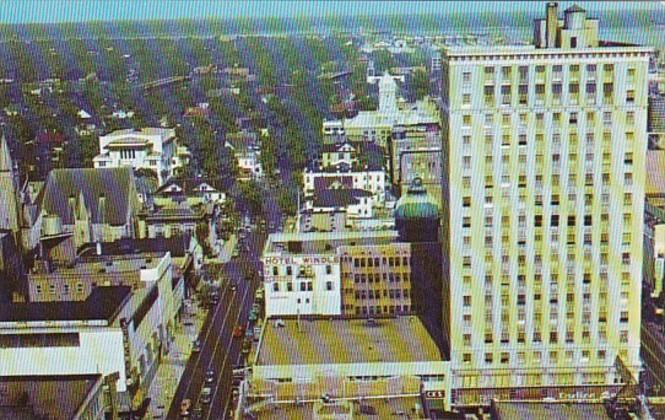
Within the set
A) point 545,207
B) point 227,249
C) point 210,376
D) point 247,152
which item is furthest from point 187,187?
point 545,207

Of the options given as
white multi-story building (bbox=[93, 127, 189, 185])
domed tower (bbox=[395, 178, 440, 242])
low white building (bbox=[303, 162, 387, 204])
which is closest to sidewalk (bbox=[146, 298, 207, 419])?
domed tower (bbox=[395, 178, 440, 242])

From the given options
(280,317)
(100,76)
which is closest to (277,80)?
(100,76)

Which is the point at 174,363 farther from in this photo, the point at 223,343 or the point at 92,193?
the point at 92,193

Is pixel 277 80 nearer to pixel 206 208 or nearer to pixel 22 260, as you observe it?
pixel 206 208

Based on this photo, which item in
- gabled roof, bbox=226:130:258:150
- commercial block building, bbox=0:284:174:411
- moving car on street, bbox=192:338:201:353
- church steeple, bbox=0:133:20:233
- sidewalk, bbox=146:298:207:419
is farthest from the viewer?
gabled roof, bbox=226:130:258:150

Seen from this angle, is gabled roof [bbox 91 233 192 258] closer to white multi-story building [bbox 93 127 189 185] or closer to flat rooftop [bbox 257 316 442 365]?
flat rooftop [bbox 257 316 442 365]
